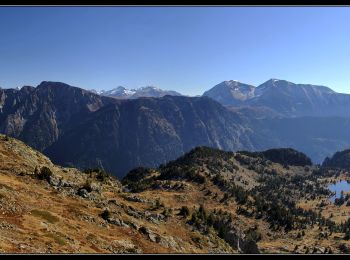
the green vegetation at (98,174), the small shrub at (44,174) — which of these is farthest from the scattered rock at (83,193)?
the green vegetation at (98,174)

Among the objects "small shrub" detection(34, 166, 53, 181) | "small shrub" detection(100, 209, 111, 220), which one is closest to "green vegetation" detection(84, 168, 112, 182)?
"small shrub" detection(34, 166, 53, 181)

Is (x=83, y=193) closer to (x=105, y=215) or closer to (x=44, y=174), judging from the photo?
(x=44, y=174)

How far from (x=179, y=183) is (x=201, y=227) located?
82131 mm

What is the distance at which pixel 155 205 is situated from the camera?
355 feet

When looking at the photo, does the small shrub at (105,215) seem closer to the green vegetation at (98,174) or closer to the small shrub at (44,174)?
the small shrub at (44,174)

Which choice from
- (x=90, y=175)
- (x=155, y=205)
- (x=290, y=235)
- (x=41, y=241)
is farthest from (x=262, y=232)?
(x=41, y=241)

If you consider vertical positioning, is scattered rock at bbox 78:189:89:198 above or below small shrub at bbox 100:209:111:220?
above

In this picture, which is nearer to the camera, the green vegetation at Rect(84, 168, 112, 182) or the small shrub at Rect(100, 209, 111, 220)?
the small shrub at Rect(100, 209, 111, 220)

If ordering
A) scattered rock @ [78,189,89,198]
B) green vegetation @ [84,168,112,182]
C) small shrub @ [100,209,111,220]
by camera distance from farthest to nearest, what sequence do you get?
1. green vegetation @ [84,168,112,182]
2. scattered rock @ [78,189,89,198]
3. small shrub @ [100,209,111,220]

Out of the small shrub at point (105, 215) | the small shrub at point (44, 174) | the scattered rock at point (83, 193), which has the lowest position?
the small shrub at point (105, 215)

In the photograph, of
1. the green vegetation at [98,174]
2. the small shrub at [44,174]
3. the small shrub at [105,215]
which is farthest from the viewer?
the green vegetation at [98,174]

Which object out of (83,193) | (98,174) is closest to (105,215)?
(83,193)

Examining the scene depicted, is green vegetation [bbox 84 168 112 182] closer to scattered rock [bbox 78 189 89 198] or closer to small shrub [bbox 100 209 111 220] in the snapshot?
scattered rock [bbox 78 189 89 198]
